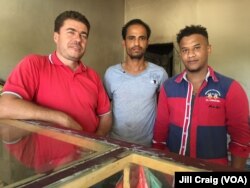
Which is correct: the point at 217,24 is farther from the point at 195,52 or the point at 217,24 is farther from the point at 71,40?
the point at 71,40

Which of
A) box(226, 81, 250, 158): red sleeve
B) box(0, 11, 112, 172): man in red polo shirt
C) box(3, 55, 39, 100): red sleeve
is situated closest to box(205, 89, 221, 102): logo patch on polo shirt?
box(226, 81, 250, 158): red sleeve

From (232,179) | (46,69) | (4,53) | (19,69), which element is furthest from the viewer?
(4,53)

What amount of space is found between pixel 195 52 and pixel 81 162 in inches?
45.6

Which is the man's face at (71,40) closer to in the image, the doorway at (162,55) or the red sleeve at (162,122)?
the red sleeve at (162,122)

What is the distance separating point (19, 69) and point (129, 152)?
87 centimetres

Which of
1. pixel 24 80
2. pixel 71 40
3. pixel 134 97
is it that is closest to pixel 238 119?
pixel 134 97

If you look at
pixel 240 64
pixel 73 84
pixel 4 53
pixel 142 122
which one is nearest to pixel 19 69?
pixel 73 84

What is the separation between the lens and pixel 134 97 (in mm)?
1876

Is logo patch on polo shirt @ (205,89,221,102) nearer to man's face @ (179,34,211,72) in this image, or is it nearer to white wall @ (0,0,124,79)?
man's face @ (179,34,211,72)

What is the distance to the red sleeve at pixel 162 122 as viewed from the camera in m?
1.66

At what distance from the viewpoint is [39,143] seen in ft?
2.94

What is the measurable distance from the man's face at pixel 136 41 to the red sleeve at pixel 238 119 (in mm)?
777

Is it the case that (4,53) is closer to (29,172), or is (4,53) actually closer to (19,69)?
(19,69)

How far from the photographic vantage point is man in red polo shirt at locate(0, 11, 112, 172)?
97 cm
